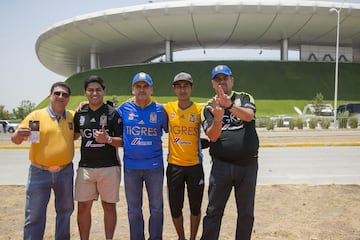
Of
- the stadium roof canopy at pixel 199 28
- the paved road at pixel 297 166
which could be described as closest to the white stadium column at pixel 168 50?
the stadium roof canopy at pixel 199 28

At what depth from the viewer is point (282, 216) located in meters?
4.79

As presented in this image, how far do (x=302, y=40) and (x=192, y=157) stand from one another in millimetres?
51279

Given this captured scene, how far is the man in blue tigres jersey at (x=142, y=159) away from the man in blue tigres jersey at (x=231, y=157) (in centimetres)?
57

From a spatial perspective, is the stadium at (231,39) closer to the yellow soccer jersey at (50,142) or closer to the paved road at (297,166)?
the paved road at (297,166)

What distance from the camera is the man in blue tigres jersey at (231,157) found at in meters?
3.48

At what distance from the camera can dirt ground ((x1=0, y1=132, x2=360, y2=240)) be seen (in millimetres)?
4168

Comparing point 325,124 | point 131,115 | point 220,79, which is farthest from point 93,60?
point 220,79

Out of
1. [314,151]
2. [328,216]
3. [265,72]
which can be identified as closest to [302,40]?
[265,72]

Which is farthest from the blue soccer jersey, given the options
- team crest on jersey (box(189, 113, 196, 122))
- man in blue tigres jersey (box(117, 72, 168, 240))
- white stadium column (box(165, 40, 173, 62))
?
white stadium column (box(165, 40, 173, 62))

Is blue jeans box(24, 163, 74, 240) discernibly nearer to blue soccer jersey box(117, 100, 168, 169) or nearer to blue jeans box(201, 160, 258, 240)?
blue soccer jersey box(117, 100, 168, 169)

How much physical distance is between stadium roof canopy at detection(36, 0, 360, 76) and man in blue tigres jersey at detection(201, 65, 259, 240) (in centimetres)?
3670

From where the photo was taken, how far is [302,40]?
50031mm

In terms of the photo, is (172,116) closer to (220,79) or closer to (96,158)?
(220,79)

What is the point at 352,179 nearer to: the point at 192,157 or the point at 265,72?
the point at 192,157
